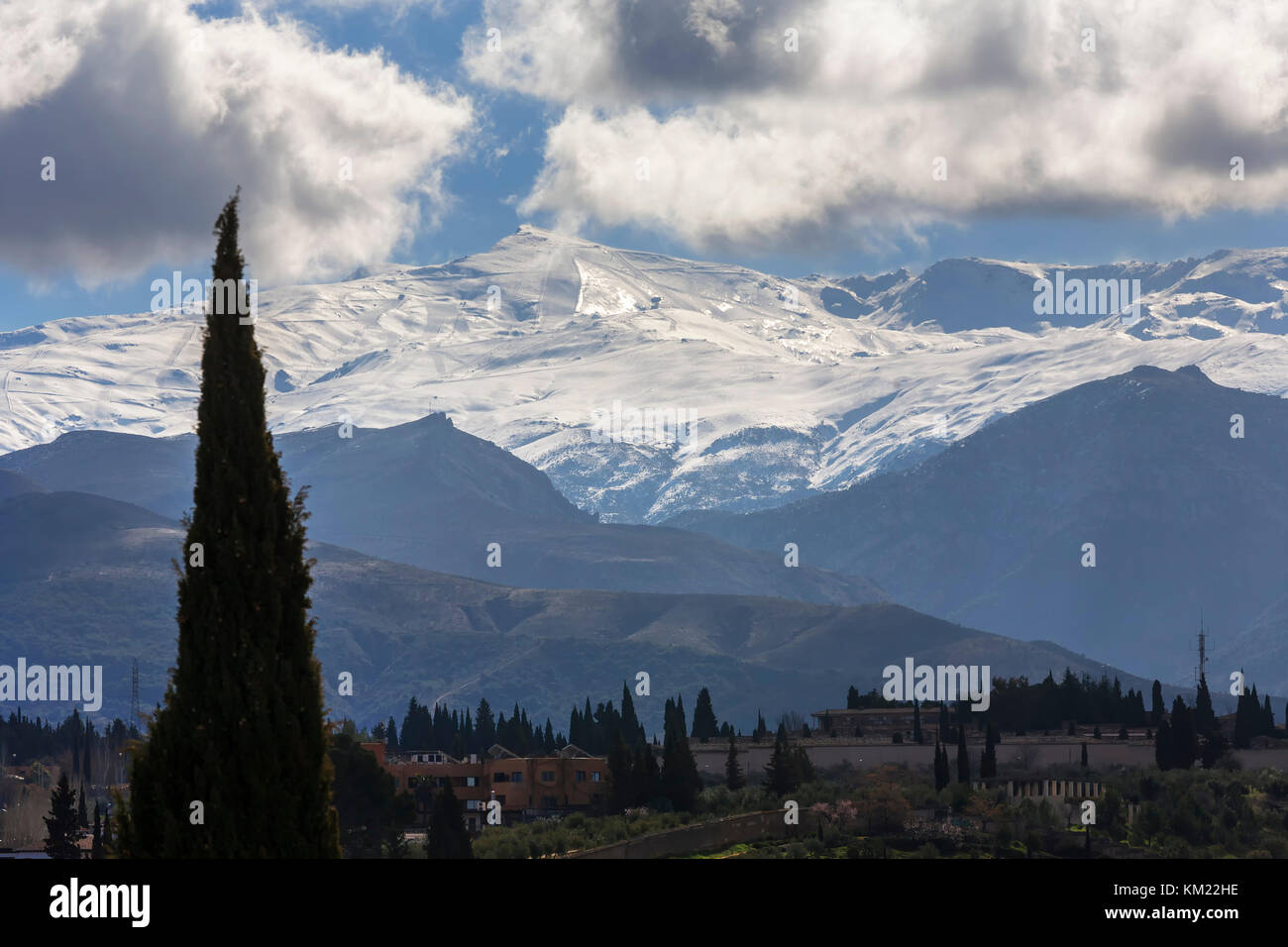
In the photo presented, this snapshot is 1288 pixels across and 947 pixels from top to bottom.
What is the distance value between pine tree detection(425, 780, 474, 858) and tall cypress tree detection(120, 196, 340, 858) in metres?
65.4

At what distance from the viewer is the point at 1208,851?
116812 mm

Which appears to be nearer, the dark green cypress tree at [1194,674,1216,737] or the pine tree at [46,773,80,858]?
the pine tree at [46,773,80,858]

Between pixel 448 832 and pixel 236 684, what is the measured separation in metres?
70.9

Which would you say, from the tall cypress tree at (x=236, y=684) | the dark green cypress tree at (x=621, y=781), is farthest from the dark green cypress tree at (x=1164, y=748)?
the tall cypress tree at (x=236, y=684)

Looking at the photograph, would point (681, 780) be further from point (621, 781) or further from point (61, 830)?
point (61, 830)

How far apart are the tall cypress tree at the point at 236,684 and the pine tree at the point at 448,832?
65.4 m

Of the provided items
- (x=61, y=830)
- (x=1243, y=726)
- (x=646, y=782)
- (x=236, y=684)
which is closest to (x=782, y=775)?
(x=646, y=782)

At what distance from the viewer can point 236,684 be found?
98.4 ft

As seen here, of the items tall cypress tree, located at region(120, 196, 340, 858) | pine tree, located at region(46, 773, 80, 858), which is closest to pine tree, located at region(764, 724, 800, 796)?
pine tree, located at region(46, 773, 80, 858)

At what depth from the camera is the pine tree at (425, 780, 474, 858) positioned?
96.1 meters

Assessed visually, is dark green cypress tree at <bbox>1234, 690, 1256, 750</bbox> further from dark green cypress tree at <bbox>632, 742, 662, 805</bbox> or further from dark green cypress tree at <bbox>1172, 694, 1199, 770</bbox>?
dark green cypress tree at <bbox>632, 742, 662, 805</bbox>

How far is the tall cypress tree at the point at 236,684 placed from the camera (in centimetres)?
2978
